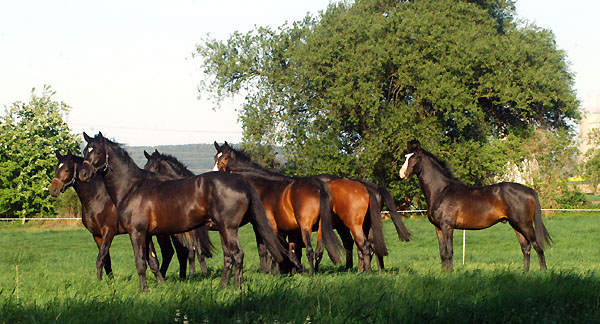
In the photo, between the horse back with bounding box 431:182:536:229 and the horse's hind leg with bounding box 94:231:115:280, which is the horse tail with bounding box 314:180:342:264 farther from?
the horse's hind leg with bounding box 94:231:115:280

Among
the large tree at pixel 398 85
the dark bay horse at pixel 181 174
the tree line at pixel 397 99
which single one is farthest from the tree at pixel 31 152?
the dark bay horse at pixel 181 174

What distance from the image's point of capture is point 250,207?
973 centimetres

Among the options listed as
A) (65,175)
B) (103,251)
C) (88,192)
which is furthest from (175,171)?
(103,251)

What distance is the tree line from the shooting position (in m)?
30.7

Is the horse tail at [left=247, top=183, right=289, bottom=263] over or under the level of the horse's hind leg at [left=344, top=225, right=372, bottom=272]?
over

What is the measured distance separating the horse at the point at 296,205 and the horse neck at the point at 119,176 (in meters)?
2.44

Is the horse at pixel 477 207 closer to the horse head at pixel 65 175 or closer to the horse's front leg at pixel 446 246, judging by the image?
the horse's front leg at pixel 446 246

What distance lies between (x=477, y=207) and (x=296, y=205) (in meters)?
3.91

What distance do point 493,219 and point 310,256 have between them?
411cm

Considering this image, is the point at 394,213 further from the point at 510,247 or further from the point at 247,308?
the point at 510,247

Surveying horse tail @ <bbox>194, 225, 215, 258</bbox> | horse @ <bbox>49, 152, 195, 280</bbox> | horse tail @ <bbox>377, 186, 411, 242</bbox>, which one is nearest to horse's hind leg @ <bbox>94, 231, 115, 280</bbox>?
horse @ <bbox>49, 152, 195, 280</bbox>

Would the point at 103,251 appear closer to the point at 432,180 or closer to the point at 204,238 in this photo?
the point at 204,238

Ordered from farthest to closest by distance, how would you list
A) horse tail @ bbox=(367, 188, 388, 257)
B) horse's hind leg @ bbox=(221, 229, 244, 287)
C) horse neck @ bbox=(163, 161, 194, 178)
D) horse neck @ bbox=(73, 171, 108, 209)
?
horse neck @ bbox=(163, 161, 194, 178), horse tail @ bbox=(367, 188, 388, 257), horse neck @ bbox=(73, 171, 108, 209), horse's hind leg @ bbox=(221, 229, 244, 287)

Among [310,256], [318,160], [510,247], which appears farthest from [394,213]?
[318,160]
